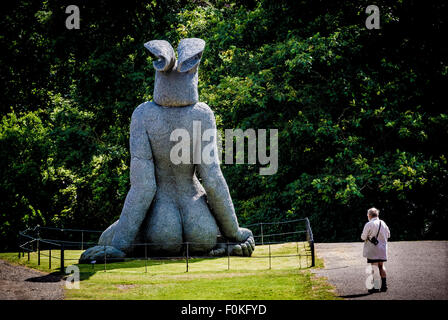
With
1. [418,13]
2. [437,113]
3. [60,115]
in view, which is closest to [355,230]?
[437,113]

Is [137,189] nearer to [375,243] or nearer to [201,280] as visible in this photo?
[201,280]

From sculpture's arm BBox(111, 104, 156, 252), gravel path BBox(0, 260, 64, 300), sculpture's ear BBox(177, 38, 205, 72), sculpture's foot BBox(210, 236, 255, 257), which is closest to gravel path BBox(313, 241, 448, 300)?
sculpture's foot BBox(210, 236, 255, 257)

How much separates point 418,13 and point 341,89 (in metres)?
3.57

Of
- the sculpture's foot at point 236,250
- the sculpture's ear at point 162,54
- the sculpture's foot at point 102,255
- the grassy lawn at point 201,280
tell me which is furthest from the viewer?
the sculpture's foot at point 236,250

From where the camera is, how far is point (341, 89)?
1683 cm

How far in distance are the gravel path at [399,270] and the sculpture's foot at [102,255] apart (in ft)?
12.3

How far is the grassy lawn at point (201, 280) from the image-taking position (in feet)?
25.5

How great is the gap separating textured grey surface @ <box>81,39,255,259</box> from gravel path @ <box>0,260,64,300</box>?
189cm

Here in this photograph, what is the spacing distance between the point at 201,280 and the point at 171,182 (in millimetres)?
3172

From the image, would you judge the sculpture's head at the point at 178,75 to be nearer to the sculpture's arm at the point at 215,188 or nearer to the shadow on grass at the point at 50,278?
the sculpture's arm at the point at 215,188

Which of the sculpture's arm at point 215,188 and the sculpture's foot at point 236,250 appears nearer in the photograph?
the sculpture's arm at point 215,188

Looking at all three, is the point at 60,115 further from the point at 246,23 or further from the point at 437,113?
the point at 437,113

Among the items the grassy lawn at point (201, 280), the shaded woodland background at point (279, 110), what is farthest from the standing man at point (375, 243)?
the shaded woodland background at point (279, 110)

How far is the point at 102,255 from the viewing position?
1032 centimetres
